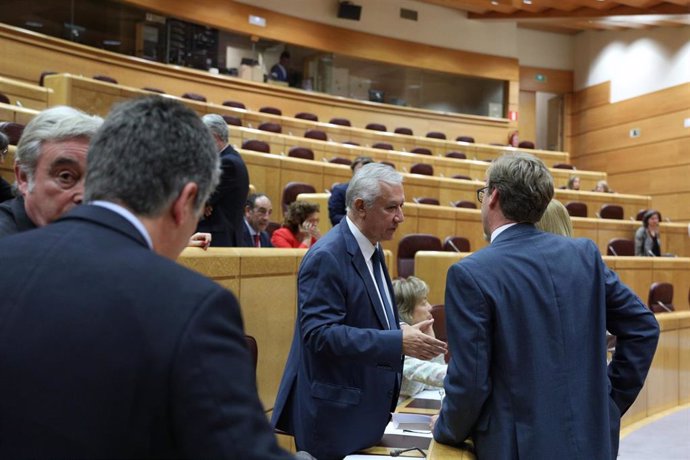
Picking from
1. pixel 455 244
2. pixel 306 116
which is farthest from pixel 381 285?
pixel 306 116

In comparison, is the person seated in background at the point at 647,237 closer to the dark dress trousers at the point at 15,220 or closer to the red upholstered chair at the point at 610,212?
the red upholstered chair at the point at 610,212

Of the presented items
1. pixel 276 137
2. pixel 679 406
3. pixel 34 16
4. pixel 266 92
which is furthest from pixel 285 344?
pixel 266 92

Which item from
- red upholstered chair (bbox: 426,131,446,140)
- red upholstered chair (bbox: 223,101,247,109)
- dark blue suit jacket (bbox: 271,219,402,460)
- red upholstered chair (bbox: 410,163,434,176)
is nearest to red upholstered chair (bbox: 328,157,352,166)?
red upholstered chair (bbox: 410,163,434,176)

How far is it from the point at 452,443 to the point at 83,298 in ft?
3.36

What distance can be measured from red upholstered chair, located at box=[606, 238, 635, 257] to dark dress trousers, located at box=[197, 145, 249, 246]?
16.9 ft

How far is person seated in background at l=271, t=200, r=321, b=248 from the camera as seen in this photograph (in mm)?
4262

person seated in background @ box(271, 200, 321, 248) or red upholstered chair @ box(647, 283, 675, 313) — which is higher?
person seated in background @ box(271, 200, 321, 248)

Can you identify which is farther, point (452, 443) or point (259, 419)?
point (452, 443)

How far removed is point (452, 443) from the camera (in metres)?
1.51

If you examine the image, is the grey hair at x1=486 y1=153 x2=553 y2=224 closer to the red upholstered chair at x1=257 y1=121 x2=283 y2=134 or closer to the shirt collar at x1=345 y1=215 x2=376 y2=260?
the shirt collar at x1=345 y1=215 x2=376 y2=260

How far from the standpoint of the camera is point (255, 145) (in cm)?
763

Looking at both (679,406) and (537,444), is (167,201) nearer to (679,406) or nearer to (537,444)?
(537,444)

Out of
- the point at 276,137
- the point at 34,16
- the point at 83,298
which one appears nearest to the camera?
the point at 83,298

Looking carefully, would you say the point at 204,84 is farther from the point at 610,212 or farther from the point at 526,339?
the point at 526,339
